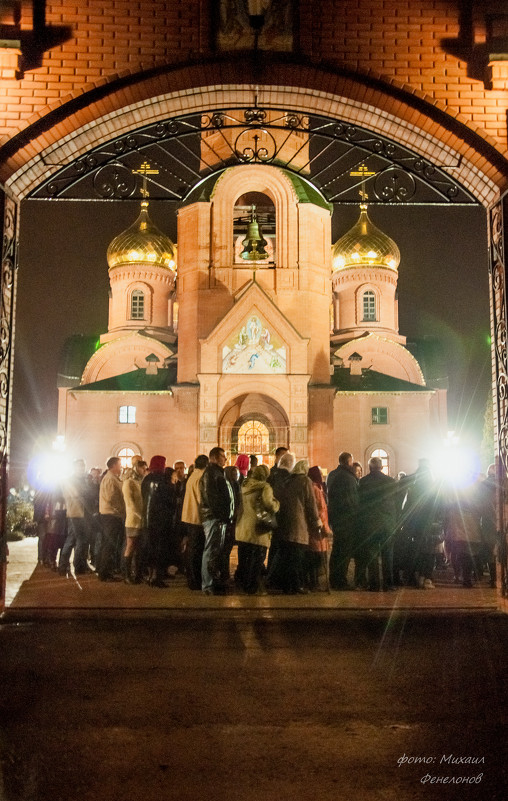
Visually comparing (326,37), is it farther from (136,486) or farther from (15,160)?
(136,486)

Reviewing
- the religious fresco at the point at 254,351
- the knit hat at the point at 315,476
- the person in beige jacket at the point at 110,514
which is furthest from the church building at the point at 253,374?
the knit hat at the point at 315,476

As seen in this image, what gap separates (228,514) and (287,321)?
77.2 ft

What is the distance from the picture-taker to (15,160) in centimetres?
796

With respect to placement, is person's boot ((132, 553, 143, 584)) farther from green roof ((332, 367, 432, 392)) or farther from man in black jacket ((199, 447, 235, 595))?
green roof ((332, 367, 432, 392))

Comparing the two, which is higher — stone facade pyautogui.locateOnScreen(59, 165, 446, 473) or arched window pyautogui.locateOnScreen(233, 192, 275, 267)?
arched window pyautogui.locateOnScreen(233, 192, 275, 267)

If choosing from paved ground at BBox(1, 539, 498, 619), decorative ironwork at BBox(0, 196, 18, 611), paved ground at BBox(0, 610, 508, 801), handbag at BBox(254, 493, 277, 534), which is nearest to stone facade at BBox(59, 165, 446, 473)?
paved ground at BBox(1, 539, 498, 619)

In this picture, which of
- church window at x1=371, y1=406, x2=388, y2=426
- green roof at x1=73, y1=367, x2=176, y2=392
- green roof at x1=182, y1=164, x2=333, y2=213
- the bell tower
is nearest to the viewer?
the bell tower

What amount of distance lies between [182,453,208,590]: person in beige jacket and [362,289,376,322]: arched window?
3621 centimetres

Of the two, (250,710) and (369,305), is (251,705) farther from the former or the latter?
(369,305)

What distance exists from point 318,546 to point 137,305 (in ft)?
123

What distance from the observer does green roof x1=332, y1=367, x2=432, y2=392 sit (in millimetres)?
37844

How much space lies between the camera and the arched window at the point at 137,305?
1823 inches

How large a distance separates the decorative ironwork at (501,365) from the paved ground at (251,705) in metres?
0.96

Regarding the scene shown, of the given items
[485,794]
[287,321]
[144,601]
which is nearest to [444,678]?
[485,794]
